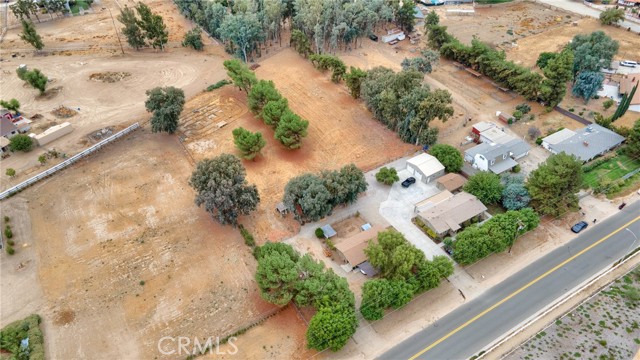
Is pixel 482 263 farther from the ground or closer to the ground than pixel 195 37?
closer to the ground

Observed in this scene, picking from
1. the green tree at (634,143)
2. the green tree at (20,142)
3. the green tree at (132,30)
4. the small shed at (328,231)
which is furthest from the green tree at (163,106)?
the green tree at (634,143)

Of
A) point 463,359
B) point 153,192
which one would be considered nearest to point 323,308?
point 463,359

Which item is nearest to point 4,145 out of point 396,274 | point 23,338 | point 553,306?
point 23,338

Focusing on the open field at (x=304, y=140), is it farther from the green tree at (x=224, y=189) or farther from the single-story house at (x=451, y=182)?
the single-story house at (x=451, y=182)

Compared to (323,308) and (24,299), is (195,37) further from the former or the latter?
(323,308)

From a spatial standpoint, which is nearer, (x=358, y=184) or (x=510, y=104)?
(x=358, y=184)

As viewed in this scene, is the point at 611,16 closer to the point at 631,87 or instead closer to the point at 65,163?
the point at 631,87

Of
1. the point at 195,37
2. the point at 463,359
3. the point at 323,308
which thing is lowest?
the point at 463,359

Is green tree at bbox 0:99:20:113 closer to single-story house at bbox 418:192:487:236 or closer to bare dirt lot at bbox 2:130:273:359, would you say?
bare dirt lot at bbox 2:130:273:359
